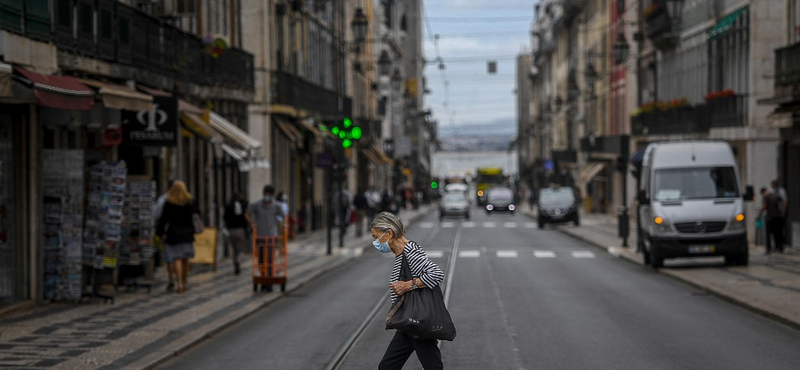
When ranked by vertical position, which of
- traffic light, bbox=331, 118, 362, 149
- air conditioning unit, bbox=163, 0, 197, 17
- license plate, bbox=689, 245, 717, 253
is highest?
air conditioning unit, bbox=163, 0, 197, 17

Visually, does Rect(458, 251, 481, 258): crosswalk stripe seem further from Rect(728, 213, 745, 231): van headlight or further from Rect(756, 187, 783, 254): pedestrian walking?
Rect(728, 213, 745, 231): van headlight

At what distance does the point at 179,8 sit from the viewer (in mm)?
24078

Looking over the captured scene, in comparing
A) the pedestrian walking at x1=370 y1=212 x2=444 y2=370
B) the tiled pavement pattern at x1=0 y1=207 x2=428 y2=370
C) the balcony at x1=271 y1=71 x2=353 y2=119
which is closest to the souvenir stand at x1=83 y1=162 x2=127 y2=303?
the tiled pavement pattern at x1=0 y1=207 x2=428 y2=370

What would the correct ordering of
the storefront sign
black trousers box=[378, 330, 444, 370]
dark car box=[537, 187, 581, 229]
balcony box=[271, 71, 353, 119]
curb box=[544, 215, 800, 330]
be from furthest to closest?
dark car box=[537, 187, 581, 229] → balcony box=[271, 71, 353, 119] → the storefront sign → curb box=[544, 215, 800, 330] → black trousers box=[378, 330, 444, 370]

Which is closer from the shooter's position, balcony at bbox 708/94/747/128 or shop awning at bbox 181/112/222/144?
shop awning at bbox 181/112/222/144

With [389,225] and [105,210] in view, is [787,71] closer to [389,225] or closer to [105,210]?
[105,210]

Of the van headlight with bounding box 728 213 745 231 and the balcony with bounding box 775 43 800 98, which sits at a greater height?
the balcony with bounding box 775 43 800 98

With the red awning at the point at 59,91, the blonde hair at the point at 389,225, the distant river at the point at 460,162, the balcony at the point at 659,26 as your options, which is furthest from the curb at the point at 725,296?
the distant river at the point at 460,162

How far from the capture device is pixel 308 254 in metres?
32.0

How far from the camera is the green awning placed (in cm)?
3775

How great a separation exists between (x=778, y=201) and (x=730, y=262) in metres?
3.60

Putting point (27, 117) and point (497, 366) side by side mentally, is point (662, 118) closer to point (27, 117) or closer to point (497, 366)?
point (27, 117)

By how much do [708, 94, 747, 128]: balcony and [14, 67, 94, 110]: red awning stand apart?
80.5 feet

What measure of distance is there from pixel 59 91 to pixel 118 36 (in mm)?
5305
